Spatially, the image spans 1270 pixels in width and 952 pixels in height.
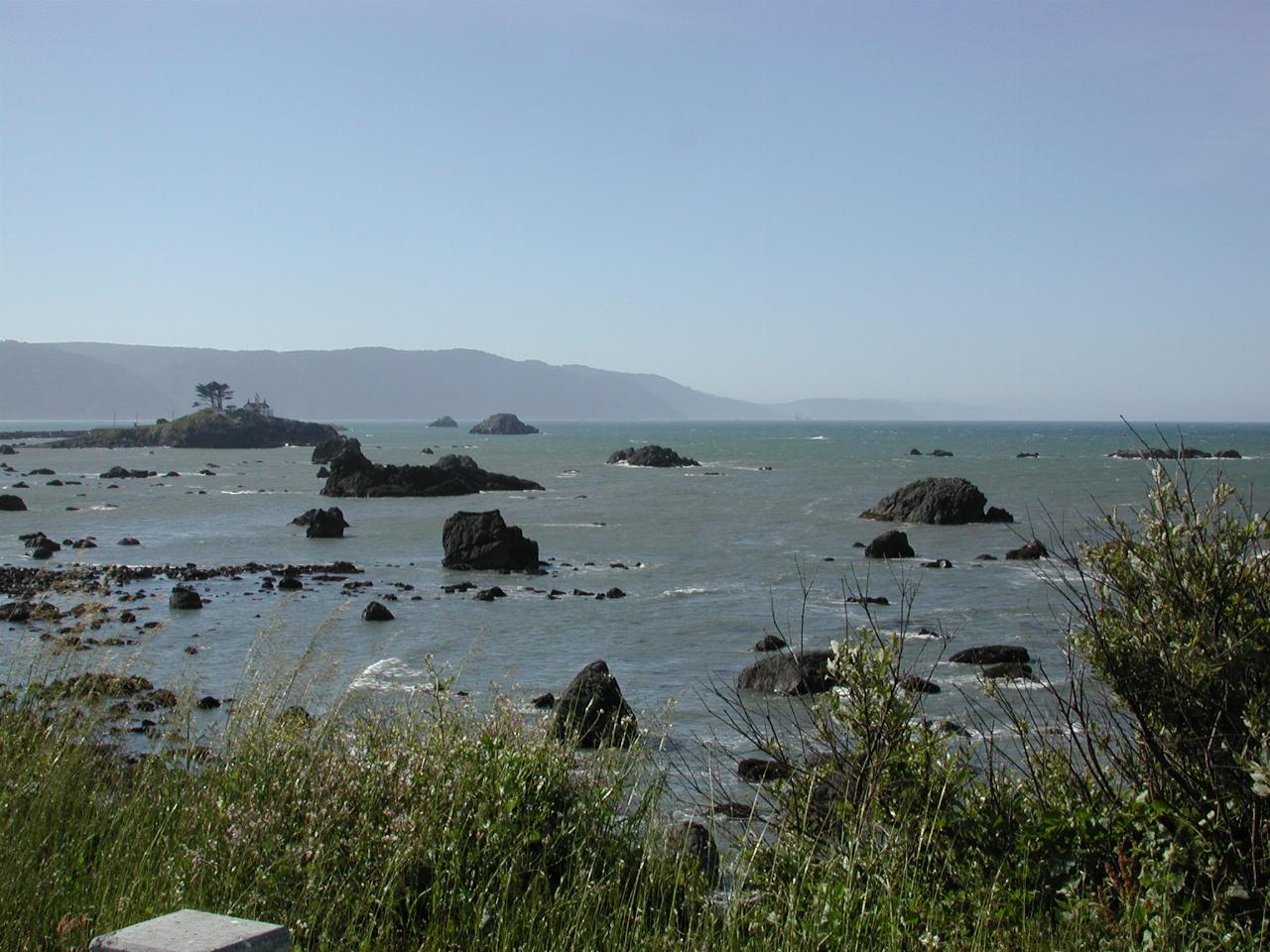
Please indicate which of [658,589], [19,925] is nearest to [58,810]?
[19,925]

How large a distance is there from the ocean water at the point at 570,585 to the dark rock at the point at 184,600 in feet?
1.87

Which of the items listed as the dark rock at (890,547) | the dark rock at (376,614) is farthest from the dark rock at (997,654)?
the dark rock at (890,547)

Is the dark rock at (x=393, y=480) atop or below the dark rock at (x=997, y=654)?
below

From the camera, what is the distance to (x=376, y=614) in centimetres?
2591

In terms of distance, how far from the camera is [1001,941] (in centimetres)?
550

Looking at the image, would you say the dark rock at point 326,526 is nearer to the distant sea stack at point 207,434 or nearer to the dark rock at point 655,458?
the dark rock at point 655,458

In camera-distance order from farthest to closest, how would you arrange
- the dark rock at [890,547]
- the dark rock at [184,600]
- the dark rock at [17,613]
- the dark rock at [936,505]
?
the dark rock at [936,505] → the dark rock at [890,547] → the dark rock at [184,600] → the dark rock at [17,613]

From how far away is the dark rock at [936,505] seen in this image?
169ft

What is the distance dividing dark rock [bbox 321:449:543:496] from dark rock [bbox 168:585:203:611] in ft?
135

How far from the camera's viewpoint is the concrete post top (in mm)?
3553

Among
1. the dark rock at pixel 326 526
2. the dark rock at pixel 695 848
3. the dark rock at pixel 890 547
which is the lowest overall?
the dark rock at pixel 326 526

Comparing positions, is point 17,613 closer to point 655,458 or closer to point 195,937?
point 195,937

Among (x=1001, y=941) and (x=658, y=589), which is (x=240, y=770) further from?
(x=658, y=589)

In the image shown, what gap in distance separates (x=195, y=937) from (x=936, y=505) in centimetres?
5043
